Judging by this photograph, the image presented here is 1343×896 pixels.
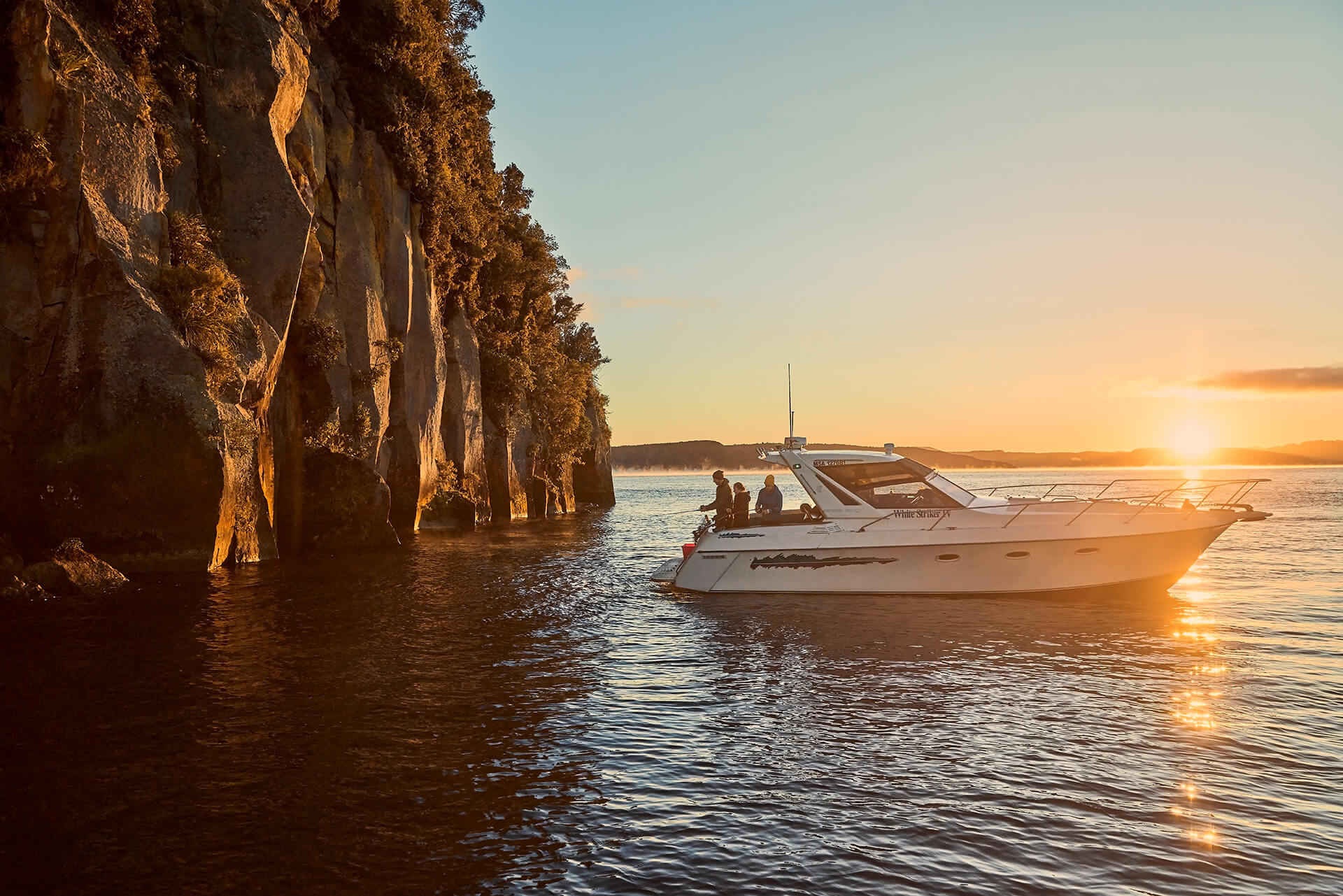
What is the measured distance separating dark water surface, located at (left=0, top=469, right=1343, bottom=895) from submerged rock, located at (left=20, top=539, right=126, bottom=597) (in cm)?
139

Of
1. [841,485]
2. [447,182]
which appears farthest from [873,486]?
[447,182]

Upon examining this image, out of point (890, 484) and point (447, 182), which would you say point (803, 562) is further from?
point (447, 182)

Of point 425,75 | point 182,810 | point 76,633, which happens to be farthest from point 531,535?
point 182,810

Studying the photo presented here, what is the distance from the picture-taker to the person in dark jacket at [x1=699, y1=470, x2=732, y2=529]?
19.6 meters

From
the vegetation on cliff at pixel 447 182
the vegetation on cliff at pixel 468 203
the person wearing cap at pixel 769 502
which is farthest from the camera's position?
the vegetation on cliff at pixel 468 203

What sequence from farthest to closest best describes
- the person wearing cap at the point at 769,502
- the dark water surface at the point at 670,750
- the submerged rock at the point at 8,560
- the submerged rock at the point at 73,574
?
1. the person wearing cap at the point at 769,502
2. the submerged rock at the point at 73,574
3. the submerged rock at the point at 8,560
4. the dark water surface at the point at 670,750

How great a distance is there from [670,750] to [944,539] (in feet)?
35.7

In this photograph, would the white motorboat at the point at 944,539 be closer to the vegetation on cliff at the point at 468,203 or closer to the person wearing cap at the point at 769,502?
the person wearing cap at the point at 769,502

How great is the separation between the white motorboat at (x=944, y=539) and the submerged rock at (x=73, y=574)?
1269 centimetres

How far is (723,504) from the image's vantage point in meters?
20.3

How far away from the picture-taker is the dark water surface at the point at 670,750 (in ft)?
20.9

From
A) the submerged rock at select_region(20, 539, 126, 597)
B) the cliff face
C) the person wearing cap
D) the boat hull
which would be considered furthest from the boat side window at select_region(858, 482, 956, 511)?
the submerged rock at select_region(20, 539, 126, 597)

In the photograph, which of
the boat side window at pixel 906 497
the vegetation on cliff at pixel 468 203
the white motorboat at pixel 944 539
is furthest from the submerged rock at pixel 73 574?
the vegetation on cliff at pixel 468 203

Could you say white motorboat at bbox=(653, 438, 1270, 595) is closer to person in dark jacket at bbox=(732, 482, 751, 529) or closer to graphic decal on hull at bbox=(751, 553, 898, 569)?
graphic decal on hull at bbox=(751, 553, 898, 569)
